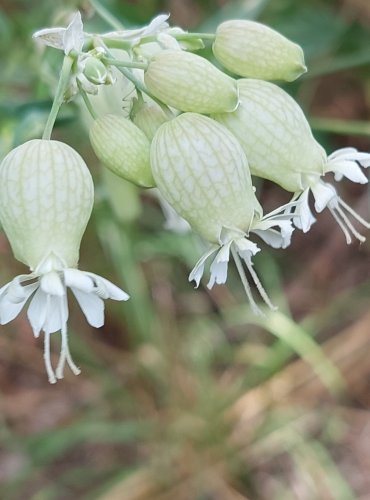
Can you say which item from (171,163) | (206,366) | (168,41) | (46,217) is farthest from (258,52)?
(206,366)

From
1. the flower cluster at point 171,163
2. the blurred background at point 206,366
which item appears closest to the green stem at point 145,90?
the flower cluster at point 171,163

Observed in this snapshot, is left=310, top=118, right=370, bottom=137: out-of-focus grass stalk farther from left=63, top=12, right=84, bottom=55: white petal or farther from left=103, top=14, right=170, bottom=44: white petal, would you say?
left=63, top=12, right=84, bottom=55: white petal

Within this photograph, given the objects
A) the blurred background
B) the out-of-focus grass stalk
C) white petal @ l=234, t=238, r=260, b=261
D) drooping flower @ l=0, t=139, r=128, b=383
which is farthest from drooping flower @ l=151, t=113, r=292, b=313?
the blurred background

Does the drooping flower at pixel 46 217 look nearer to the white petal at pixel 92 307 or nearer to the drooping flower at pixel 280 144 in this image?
the white petal at pixel 92 307

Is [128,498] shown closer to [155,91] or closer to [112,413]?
[112,413]

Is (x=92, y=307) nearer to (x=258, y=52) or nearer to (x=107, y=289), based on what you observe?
(x=107, y=289)

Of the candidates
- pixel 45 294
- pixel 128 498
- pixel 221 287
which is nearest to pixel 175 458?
pixel 128 498
